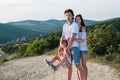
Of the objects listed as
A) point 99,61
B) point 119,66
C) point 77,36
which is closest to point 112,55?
point 99,61

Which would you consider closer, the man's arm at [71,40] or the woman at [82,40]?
the man's arm at [71,40]

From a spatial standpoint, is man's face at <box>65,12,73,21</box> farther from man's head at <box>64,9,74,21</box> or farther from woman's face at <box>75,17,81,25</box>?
woman's face at <box>75,17,81,25</box>

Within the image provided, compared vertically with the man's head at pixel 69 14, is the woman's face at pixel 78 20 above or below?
below

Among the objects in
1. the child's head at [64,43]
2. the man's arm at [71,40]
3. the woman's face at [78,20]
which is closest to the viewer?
the man's arm at [71,40]

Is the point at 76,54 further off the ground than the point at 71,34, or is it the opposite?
the point at 71,34

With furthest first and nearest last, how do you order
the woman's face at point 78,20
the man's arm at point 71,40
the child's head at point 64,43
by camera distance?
the woman's face at point 78,20, the child's head at point 64,43, the man's arm at point 71,40

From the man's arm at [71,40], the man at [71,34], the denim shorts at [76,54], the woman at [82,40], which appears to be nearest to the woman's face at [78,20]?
the woman at [82,40]

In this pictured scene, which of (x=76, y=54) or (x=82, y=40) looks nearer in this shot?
(x=76, y=54)

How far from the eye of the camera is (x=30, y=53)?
949 inches

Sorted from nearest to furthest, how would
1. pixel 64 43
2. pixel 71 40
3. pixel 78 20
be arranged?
pixel 71 40, pixel 64 43, pixel 78 20

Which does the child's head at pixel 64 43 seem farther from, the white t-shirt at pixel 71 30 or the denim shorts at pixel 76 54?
the denim shorts at pixel 76 54

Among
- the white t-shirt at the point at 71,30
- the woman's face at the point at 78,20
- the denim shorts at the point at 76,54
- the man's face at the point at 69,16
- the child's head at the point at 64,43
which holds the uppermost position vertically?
the man's face at the point at 69,16

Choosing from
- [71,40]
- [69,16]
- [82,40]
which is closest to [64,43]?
[71,40]

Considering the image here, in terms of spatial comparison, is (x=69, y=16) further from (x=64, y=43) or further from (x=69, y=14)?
(x=64, y=43)
